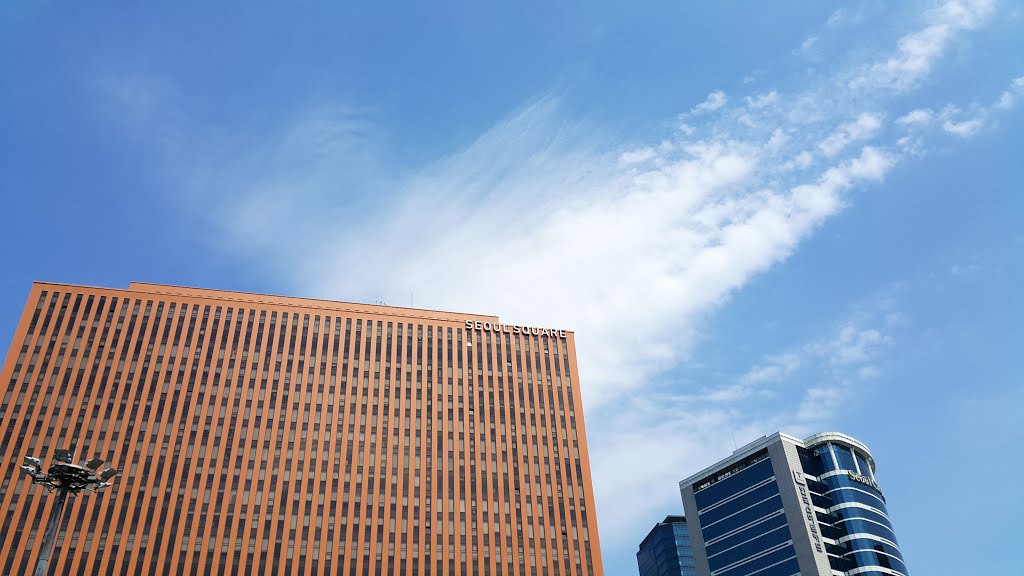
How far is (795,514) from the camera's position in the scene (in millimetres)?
157125

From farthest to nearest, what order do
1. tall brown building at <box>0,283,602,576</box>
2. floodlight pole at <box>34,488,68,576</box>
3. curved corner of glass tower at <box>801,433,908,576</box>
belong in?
curved corner of glass tower at <box>801,433,908,576</box> < tall brown building at <box>0,283,602,576</box> < floodlight pole at <box>34,488,68,576</box>

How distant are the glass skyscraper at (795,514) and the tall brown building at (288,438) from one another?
58.6 meters

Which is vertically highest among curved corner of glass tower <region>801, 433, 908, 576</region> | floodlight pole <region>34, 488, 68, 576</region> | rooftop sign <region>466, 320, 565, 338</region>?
rooftop sign <region>466, 320, 565, 338</region>

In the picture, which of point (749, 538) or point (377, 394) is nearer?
point (377, 394)

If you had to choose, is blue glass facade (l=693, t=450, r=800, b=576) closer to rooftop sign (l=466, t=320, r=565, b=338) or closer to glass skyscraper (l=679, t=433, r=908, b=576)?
glass skyscraper (l=679, t=433, r=908, b=576)

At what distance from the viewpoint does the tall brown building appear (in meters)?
109

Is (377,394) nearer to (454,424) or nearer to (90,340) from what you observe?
(454,424)

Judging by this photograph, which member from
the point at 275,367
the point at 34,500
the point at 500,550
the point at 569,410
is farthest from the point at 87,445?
the point at 569,410

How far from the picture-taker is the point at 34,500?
107 metres

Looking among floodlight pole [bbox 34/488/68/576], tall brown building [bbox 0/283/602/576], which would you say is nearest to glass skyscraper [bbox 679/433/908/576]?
tall brown building [bbox 0/283/602/576]

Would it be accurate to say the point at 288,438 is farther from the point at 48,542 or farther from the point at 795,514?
the point at 795,514

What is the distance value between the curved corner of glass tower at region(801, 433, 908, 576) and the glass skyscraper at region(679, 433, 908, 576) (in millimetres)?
199

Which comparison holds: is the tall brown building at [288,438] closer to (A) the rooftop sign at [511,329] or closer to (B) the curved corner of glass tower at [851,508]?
(A) the rooftop sign at [511,329]

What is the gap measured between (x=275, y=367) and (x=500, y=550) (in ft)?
155
